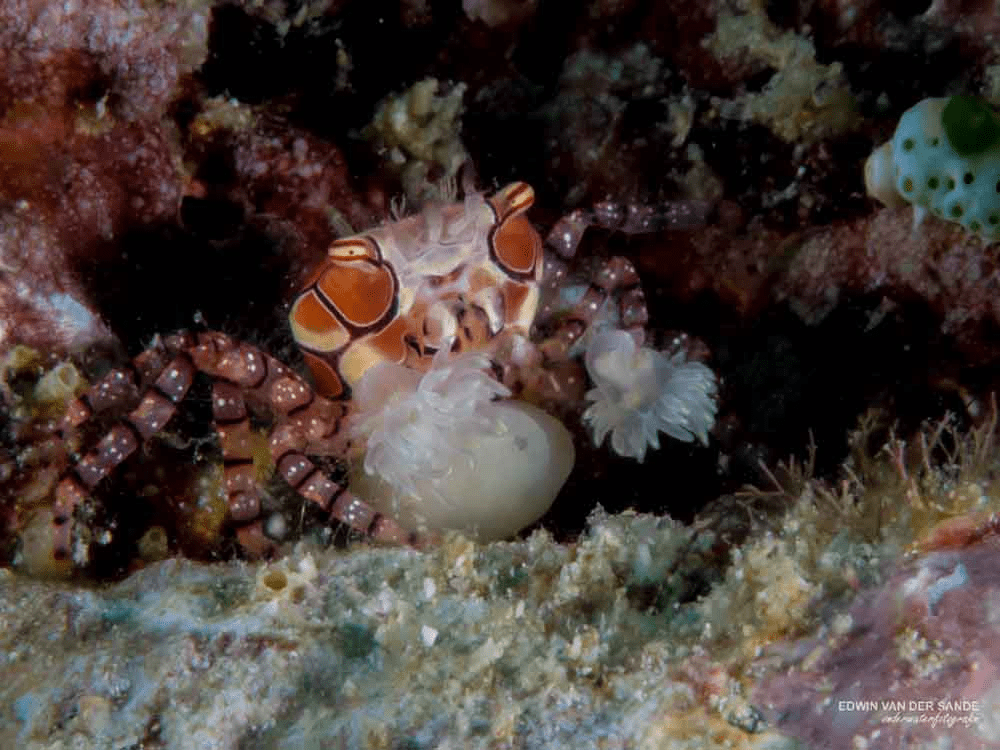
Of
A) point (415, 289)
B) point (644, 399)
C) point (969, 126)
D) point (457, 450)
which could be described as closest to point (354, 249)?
point (415, 289)

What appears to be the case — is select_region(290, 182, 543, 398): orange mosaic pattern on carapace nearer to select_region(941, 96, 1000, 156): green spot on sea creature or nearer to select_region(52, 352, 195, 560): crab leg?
select_region(52, 352, 195, 560): crab leg

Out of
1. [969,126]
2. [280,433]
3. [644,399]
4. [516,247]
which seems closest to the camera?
[969,126]

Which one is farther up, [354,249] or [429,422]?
[354,249]

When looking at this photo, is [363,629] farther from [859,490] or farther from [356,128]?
[356,128]

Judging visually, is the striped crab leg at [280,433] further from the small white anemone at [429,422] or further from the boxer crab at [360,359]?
the small white anemone at [429,422]

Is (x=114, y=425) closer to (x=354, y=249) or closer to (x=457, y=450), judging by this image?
(x=354, y=249)

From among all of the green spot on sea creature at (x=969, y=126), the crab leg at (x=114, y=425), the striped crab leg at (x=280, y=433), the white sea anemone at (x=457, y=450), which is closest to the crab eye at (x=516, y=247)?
the white sea anemone at (x=457, y=450)

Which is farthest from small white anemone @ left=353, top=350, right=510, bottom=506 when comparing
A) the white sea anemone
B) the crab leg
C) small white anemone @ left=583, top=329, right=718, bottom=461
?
the crab leg
